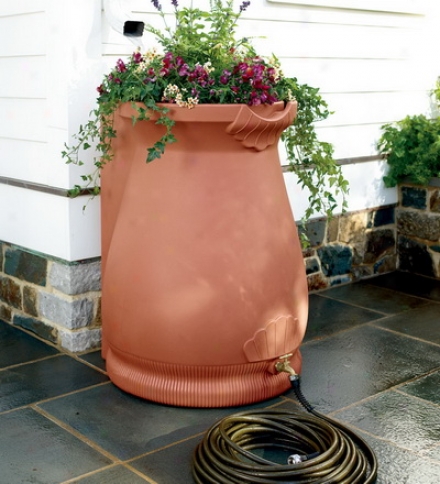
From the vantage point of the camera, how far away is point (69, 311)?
10.6 feet

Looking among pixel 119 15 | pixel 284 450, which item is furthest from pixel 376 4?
pixel 284 450

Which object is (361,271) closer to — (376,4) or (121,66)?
(376,4)

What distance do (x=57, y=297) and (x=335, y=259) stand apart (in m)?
1.56

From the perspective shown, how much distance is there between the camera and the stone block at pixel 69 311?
3229 millimetres

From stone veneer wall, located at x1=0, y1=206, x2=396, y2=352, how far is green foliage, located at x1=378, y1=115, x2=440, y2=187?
0.38 meters

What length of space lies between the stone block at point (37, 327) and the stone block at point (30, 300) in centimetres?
3

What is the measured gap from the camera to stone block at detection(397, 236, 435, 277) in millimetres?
4430

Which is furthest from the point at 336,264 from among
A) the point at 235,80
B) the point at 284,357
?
the point at 235,80

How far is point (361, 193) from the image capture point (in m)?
4.30

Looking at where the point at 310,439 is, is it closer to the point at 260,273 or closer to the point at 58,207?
the point at 260,273

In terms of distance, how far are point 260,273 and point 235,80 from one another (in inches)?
25.1

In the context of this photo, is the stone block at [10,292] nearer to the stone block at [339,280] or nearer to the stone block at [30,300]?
the stone block at [30,300]

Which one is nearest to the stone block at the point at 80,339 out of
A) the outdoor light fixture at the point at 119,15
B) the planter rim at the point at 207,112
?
the planter rim at the point at 207,112

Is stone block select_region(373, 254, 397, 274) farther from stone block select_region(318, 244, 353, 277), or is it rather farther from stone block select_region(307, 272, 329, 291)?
stone block select_region(307, 272, 329, 291)
